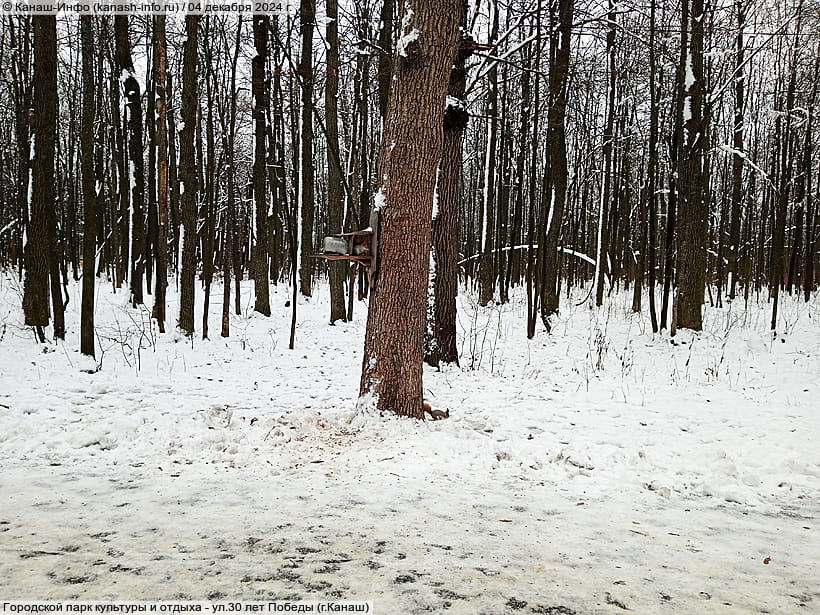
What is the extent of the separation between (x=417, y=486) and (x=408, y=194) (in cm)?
253

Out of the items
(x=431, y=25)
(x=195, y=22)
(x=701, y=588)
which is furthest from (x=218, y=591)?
(x=195, y=22)

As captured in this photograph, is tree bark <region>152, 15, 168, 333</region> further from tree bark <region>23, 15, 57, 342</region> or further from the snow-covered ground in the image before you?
the snow-covered ground

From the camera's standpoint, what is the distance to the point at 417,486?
389 cm

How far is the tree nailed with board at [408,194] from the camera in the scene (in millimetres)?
5062

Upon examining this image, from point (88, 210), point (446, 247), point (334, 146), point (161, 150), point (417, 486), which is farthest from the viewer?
point (334, 146)

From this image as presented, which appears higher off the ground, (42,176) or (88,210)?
(42,176)

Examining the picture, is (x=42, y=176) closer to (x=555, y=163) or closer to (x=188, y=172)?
(x=188, y=172)

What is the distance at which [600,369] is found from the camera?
824 centimetres

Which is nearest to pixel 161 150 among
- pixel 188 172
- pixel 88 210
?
pixel 188 172

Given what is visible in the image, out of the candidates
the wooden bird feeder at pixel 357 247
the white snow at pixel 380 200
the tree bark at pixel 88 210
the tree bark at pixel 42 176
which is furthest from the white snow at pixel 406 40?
the tree bark at pixel 42 176

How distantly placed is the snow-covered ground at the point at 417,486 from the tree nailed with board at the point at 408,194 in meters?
0.54

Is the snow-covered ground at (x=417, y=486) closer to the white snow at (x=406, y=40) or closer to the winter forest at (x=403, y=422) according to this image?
the winter forest at (x=403, y=422)

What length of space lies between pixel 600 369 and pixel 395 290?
4402mm

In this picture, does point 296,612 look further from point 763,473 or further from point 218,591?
point 763,473
